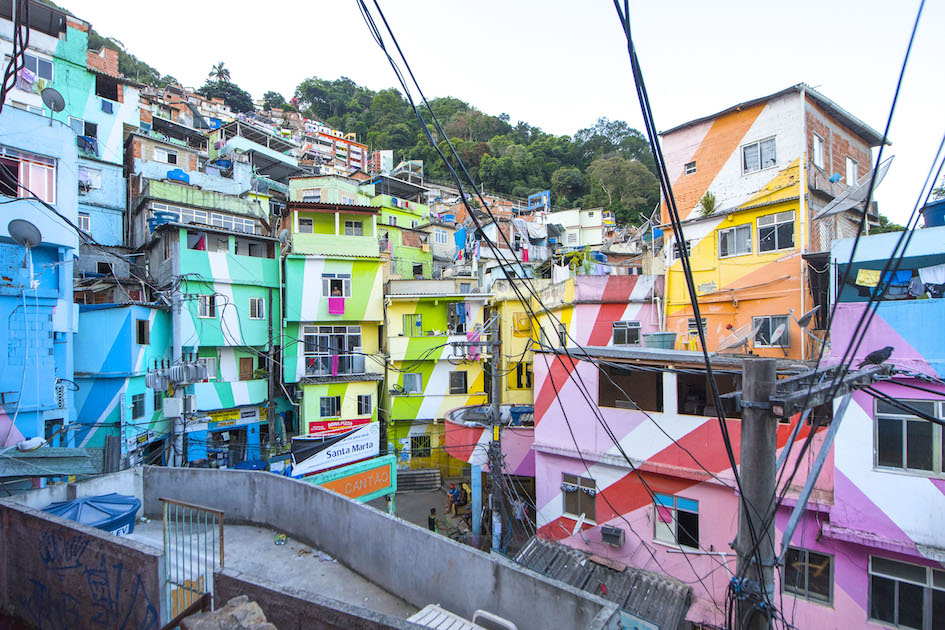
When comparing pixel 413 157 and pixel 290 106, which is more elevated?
pixel 290 106

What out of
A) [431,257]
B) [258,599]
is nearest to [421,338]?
[431,257]

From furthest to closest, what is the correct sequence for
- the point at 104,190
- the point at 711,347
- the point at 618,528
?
the point at 104,190
the point at 711,347
the point at 618,528

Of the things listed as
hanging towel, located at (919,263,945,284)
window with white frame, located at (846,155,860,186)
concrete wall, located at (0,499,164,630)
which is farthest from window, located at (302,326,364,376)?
window with white frame, located at (846,155,860,186)

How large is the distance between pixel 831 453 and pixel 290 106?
275 feet

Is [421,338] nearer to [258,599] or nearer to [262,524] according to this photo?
[262,524]

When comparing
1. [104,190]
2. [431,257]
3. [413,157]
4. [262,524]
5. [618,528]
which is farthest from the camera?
[413,157]

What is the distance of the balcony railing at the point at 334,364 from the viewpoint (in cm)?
2408

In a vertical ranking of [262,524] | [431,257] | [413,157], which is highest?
[413,157]

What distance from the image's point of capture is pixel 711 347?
1697 centimetres

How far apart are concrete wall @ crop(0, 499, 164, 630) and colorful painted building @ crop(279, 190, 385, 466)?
680 inches

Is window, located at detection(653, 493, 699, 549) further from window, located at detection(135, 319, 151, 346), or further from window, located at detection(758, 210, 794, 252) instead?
window, located at detection(135, 319, 151, 346)

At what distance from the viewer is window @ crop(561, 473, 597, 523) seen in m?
12.5

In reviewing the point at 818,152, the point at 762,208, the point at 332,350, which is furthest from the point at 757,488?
the point at 332,350

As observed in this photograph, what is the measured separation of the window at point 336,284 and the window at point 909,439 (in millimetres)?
21663
